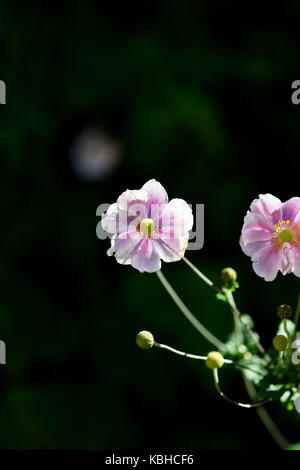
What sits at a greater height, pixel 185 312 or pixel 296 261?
pixel 185 312

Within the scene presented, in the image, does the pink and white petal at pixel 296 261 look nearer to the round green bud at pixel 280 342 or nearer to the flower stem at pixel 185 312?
the round green bud at pixel 280 342

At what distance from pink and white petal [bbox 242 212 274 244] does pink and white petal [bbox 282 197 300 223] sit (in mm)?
45

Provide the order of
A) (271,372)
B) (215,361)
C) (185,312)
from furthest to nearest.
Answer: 1. (185,312)
2. (271,372)
3. (215,361)

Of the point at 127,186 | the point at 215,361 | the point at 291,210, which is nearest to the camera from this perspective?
the point at 215,361

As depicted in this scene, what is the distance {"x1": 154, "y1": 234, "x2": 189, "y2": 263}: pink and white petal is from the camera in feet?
4.73

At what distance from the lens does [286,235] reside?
148 centimetres

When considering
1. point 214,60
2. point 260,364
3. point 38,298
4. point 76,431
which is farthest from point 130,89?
point 260,364

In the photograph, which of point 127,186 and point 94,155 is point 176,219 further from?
point 94,155

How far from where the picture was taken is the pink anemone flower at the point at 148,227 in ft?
4.78

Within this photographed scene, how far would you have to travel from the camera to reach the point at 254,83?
12.3ft

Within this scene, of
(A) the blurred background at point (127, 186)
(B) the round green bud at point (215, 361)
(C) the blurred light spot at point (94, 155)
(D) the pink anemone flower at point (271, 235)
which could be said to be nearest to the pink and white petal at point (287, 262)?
(D) the pink anemone flower at point (271, 235)

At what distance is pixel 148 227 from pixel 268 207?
295 millimetres

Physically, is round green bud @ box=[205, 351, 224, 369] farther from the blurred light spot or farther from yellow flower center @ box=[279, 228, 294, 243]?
the blurred light spot

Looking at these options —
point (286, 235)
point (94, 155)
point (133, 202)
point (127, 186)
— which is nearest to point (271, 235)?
point (286, 235)
